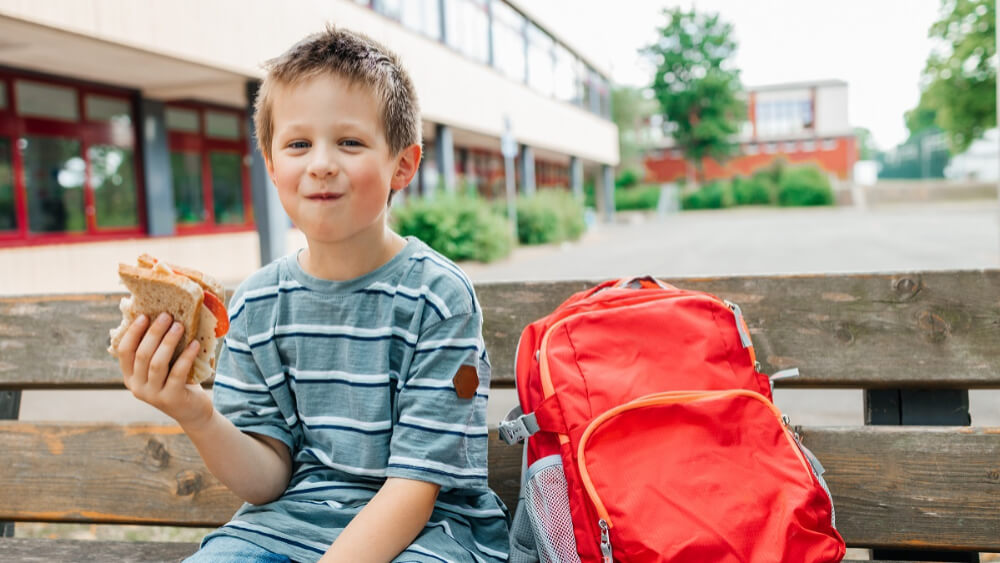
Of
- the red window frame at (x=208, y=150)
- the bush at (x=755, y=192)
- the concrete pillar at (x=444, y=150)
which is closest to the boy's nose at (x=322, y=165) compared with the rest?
the red window frame at (x=208, y=150)

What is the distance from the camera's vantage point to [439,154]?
842 inches

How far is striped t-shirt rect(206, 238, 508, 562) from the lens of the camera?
5.36 feet

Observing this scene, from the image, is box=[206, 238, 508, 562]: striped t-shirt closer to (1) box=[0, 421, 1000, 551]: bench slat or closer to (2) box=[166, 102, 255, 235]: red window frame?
(1) box=[0, 421, 1000, 551]: bench slat

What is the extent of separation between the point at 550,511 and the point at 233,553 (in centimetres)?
62

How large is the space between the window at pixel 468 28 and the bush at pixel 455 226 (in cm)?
669

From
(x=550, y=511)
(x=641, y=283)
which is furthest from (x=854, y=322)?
(x=550, y=511)

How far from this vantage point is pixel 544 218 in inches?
945

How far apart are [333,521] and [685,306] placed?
0.87 meters

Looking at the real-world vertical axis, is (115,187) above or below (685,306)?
above

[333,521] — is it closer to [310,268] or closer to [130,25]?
[310,268]

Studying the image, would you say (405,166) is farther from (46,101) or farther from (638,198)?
(638,198)

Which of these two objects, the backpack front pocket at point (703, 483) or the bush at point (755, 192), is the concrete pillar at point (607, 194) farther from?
the backpack front pocket at point (703, 483)

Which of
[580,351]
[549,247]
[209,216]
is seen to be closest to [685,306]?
[580,351]

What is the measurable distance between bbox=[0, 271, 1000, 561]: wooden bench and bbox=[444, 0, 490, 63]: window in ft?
70.2
